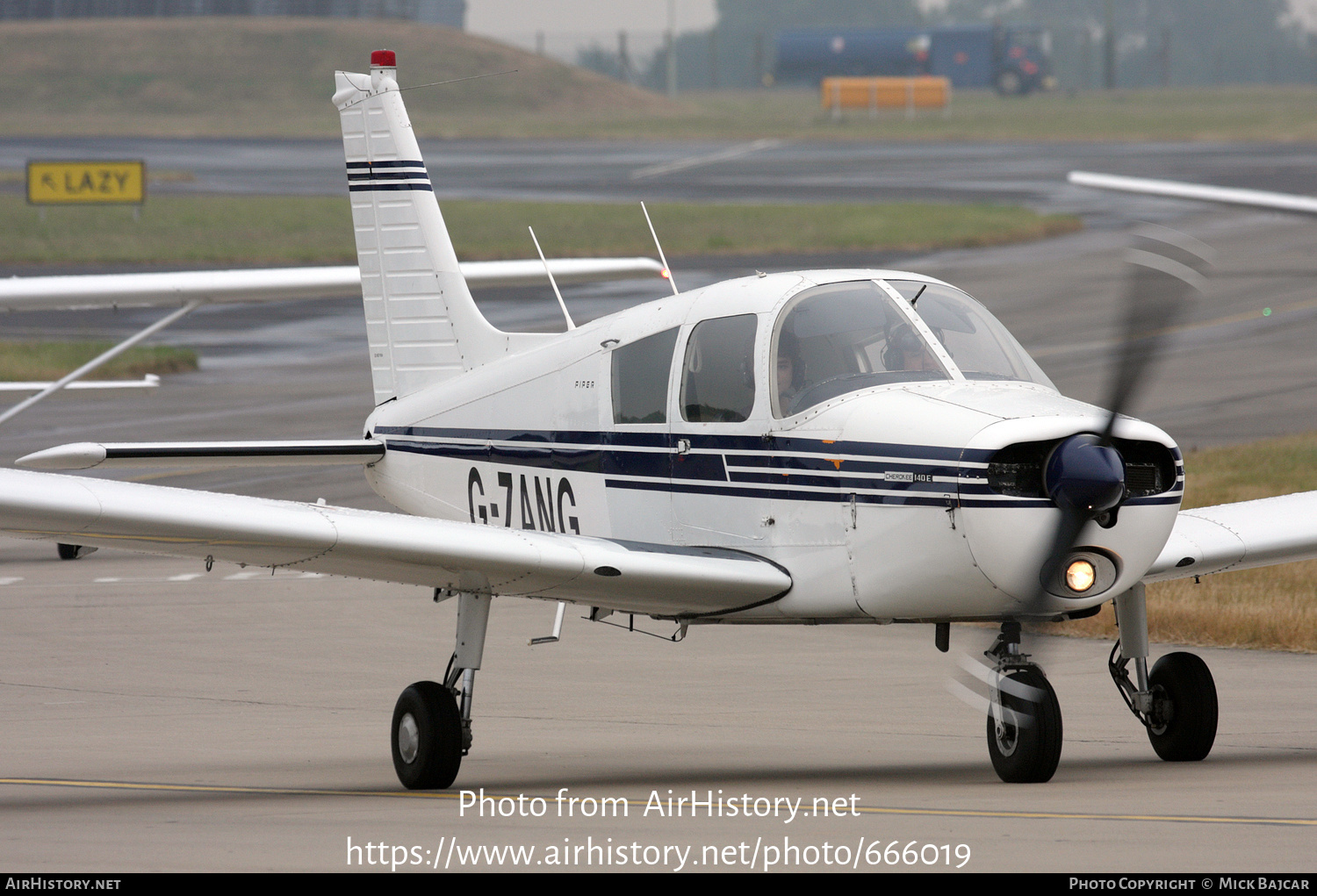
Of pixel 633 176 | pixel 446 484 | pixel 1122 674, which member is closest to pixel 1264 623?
pixel 1122 674

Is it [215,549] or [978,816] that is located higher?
[215,549]

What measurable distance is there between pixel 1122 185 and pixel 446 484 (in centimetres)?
1491

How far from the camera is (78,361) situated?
33031 millimetres

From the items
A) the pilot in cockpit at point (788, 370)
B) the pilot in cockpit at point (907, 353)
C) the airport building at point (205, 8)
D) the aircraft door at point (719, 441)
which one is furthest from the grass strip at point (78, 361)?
the airport building at point (205, 8)

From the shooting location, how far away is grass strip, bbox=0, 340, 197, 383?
3158cm

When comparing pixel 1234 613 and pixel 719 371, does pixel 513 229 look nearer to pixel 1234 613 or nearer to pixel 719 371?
pixel 1234 613

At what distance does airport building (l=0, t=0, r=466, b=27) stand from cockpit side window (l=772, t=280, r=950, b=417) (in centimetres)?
9916

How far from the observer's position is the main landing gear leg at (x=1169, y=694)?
10180mm

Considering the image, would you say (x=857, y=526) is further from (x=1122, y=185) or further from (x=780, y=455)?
(x=1122, y=185)

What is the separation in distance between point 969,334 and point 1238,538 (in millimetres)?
2079

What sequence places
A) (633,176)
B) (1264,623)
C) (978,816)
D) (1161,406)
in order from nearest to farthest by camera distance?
(978,816) < (1264,623) < (1161,406) < (633,176)

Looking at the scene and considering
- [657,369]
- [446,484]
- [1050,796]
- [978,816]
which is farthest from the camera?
[446,484]

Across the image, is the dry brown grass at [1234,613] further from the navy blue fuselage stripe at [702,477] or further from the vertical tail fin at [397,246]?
the vertical tail fin at [397,246]

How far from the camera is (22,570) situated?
19.4 m
